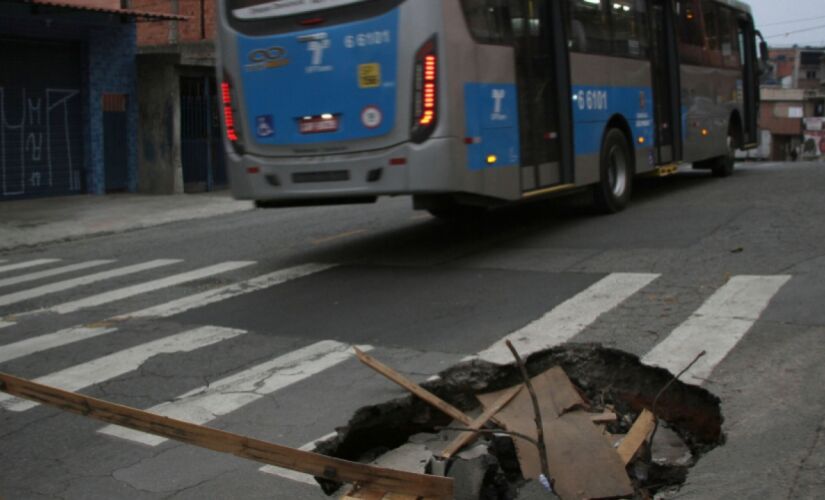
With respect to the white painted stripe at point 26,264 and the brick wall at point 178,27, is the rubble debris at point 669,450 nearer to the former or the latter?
the white painted stripe at point 26,264

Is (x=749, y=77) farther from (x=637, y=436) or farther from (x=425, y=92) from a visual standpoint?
(x=637, y=436)

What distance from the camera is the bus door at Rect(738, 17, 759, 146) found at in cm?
1838

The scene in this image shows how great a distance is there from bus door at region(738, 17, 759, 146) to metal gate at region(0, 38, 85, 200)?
14.0 metres

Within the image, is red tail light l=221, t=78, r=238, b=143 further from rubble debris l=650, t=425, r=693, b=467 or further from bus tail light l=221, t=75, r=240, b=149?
rubble debris l=650, t=425, r=693, b=467

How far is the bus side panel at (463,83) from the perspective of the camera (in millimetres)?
9156

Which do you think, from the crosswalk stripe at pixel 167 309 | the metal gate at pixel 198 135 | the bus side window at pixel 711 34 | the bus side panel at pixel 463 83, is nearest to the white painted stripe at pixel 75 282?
the crosswalk stripe at pixel 167 309

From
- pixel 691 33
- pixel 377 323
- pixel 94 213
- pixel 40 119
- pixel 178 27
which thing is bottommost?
pixel 377 323

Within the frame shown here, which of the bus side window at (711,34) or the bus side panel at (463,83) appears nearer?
the bus side panel at (463,83)

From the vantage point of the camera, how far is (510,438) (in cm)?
475

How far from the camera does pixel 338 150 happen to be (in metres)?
9.64

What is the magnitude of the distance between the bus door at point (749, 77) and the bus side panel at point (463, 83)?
Answer: 10.2 meters

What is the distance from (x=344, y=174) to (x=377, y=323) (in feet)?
7.89

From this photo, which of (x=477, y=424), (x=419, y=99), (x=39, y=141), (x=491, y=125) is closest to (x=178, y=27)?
(x=39, y=141)

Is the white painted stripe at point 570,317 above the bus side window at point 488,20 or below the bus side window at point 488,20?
below
